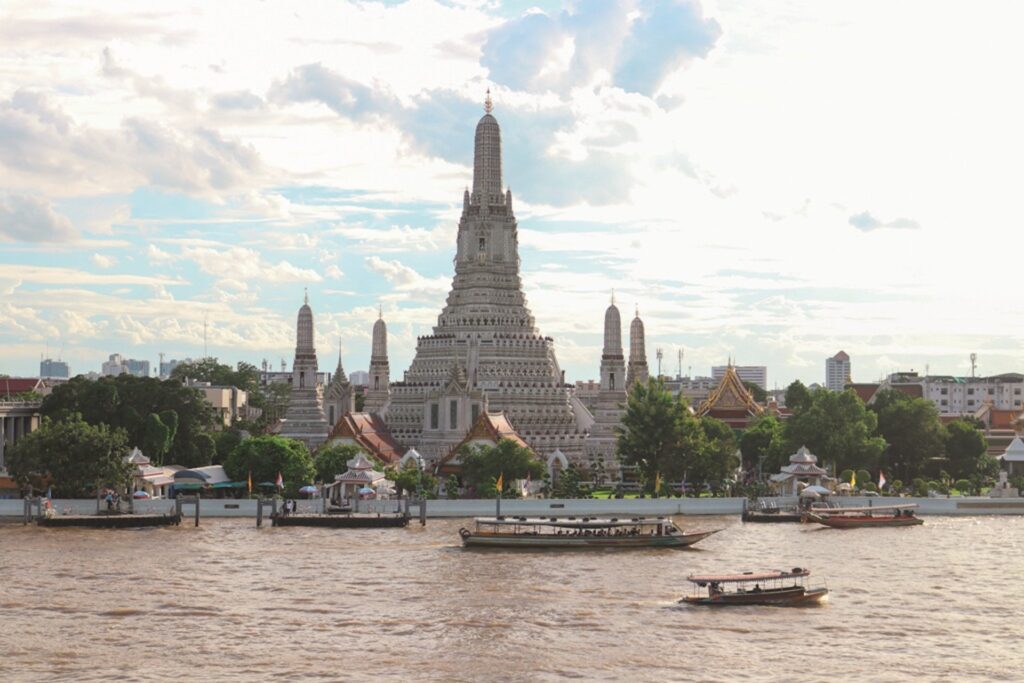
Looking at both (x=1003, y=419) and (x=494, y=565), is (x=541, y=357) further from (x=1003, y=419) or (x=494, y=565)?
(x=494, y=565)

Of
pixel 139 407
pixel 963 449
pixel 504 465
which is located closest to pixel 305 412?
pixel 139 407

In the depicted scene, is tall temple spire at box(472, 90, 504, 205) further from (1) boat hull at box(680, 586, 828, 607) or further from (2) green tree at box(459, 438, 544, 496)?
(1) boat hull at box(680, 586, 828, 607)

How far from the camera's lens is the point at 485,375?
12438 centimetres

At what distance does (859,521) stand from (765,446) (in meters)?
34.7

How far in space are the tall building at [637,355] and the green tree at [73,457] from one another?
181 feet

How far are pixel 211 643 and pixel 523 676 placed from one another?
1085 centimetres

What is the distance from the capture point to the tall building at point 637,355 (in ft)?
442

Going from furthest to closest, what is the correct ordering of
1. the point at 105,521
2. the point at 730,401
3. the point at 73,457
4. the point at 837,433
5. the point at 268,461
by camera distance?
the point at 730,401 → the point at 837,433 → the point at 268,461 → the point at 73,457 → the point at 105,521

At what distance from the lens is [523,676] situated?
147 feet

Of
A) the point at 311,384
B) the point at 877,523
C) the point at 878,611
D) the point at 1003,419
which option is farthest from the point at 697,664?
the point at 1003,419

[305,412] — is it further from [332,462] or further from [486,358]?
[332,462]

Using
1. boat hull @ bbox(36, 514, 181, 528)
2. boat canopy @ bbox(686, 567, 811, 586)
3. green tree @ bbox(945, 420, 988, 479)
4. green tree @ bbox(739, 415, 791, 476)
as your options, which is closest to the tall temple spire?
green tree @ bbox(739, 415, 791, 476)

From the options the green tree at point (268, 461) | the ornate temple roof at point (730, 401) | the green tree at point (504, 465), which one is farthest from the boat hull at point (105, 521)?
the ornate temple roof at point (730, 401)

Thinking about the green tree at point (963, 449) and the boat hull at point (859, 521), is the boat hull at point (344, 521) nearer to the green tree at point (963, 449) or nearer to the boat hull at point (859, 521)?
the boat hull at point (859, 521)
